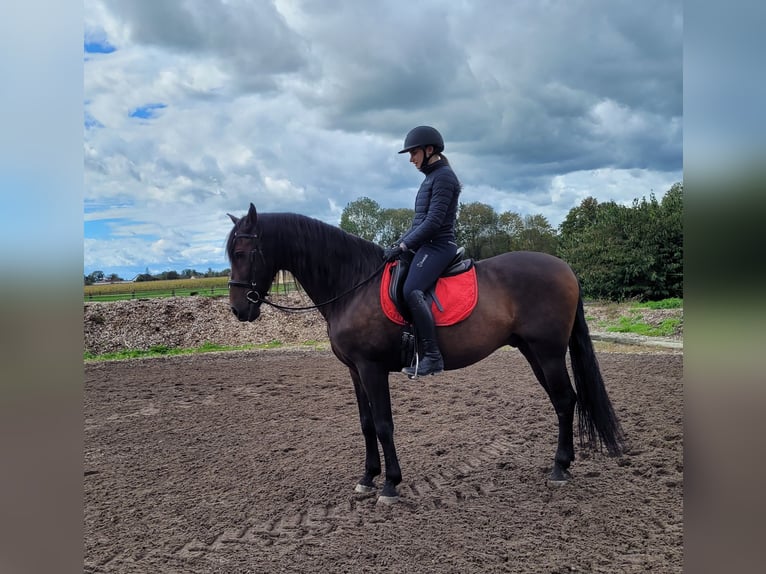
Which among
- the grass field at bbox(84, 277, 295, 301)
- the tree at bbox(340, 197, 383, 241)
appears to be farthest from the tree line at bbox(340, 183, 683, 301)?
the grass field at bbox(84, 277, 295, 301)

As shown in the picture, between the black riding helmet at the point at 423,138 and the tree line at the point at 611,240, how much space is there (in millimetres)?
10485

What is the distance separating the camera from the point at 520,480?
15.6 ft

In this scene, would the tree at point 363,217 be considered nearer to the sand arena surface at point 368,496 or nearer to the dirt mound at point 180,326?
the dirt mound at point 180,326

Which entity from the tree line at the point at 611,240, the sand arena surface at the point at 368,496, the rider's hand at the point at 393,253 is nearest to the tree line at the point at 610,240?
the tree line at the point at 611,240

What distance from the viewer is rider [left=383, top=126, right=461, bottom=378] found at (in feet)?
14.3

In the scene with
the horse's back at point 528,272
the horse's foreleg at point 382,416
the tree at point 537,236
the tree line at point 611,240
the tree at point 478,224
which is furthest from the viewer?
the tree at point 537,236

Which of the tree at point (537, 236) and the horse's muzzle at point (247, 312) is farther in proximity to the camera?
the tree at point (537, 236)

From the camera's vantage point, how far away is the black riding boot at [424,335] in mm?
4324

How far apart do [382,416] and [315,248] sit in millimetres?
1560

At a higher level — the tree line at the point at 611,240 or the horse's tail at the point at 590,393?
the tree line at the point at 611,240
